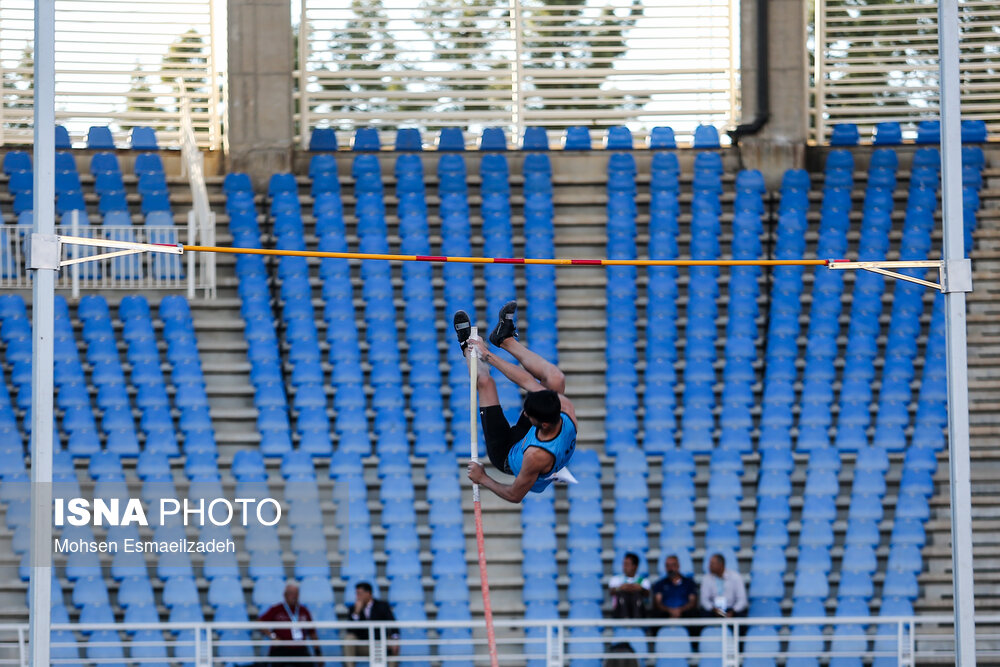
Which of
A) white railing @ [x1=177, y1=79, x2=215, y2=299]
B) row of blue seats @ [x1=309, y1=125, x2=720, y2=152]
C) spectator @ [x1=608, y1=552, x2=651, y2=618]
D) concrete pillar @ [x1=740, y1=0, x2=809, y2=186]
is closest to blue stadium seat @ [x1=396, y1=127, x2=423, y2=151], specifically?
row of blue seats @ [x1=309, y1=125, x2=720, y2=152]

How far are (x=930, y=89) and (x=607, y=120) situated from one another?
13.1 feet

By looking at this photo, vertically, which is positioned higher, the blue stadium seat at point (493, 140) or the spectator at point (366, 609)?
the blue stadium seat at point (493, 140)

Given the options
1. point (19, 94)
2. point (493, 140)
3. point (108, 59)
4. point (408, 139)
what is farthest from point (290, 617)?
point (108, 59)

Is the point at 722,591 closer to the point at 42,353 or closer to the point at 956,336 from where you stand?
the point at 956,336

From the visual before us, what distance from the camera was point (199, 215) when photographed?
14062 mm

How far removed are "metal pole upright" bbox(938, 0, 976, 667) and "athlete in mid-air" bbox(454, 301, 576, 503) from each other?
100 inches

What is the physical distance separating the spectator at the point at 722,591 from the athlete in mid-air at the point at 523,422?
3.90m

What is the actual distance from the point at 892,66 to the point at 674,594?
8.16 m

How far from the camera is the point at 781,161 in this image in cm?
1543

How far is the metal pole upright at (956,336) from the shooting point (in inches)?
332

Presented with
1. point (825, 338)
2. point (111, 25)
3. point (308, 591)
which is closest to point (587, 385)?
point (825, 338)

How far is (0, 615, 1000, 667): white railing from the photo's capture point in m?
10.8

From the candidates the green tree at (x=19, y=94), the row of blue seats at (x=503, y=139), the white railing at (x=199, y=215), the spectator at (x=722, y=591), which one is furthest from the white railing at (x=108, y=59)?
the spectator at (x=722, y=591)

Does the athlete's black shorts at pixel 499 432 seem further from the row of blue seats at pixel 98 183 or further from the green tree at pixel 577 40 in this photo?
the green tree at pixel 577 40
